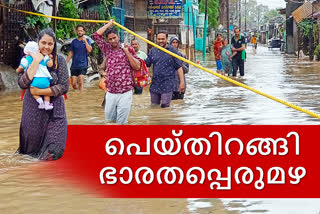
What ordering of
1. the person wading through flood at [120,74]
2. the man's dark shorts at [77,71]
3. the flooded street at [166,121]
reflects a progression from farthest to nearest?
1. the man's dark shorts at [77,71]
2. the person wading through flood at [120,74]
3. the flooded street at [166,121]

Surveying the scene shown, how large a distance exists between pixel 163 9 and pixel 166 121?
2342cm

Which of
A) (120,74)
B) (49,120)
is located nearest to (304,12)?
(120,74)

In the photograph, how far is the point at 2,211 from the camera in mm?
5105

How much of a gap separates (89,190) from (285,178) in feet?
5.84

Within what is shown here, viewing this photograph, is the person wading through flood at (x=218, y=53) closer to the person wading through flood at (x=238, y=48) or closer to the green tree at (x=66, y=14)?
the person wading through flood at (x=238, y=48)

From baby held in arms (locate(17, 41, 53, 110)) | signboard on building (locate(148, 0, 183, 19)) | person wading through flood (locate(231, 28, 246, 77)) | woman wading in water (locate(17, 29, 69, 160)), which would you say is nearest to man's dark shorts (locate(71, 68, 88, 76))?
person wading through flood (locate(231, 28, 246, 77))

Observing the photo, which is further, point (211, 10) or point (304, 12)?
point (211, 10)

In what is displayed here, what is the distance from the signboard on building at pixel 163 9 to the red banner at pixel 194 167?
2521 cm

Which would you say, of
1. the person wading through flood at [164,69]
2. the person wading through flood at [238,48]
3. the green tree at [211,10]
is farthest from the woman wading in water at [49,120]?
the green tree at [211,10]

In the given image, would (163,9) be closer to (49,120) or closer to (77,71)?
(77,71)

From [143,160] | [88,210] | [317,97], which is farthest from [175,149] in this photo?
[317,97]

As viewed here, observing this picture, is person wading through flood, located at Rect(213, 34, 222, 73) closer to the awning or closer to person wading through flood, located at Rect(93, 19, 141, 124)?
the awning

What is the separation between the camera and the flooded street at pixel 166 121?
5.20 meters

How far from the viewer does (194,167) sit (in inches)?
258
